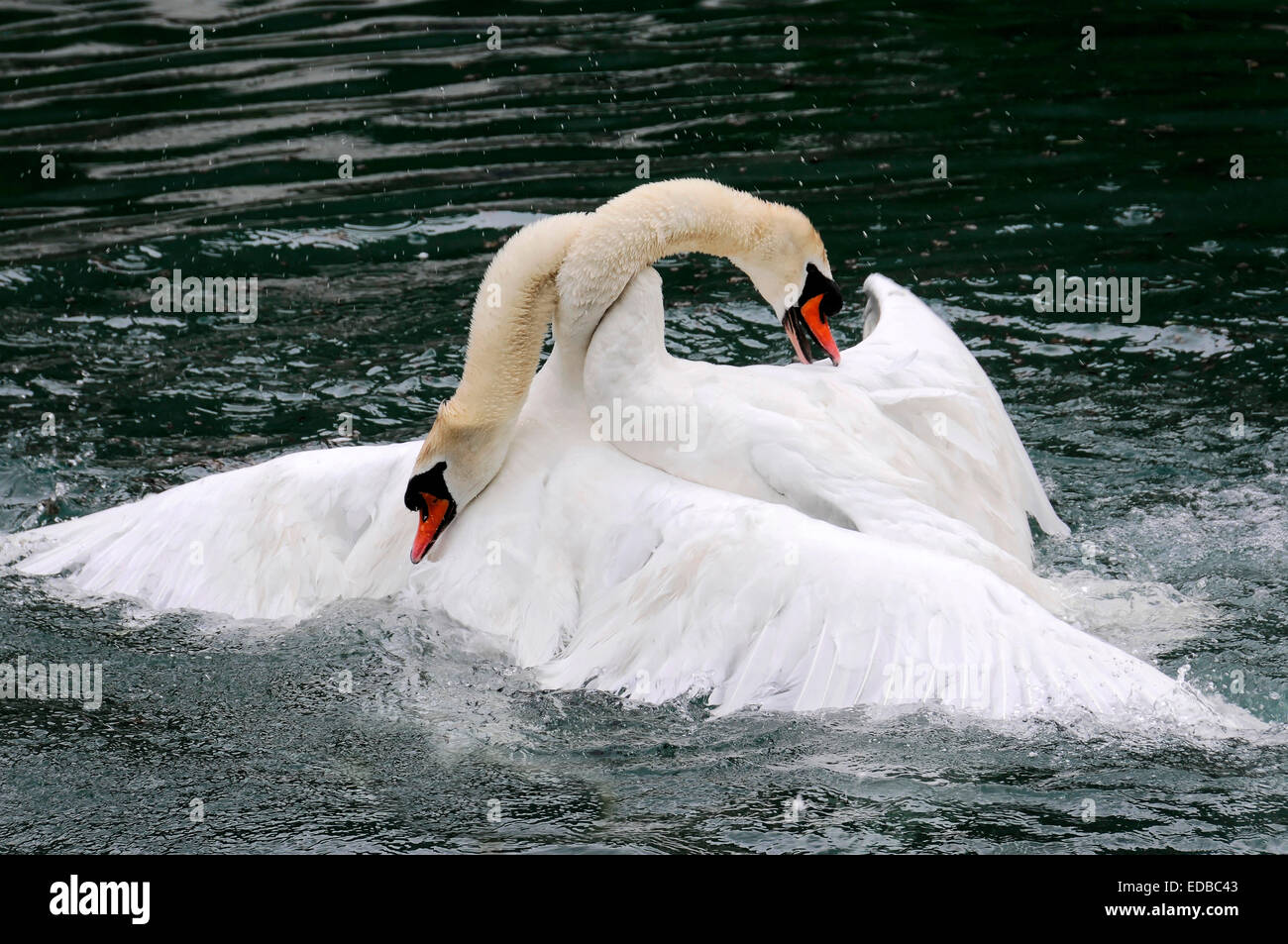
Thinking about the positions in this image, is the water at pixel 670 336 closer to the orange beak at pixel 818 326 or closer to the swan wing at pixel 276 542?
the swan wing at pixel 276 542

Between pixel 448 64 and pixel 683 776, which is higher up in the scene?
pixel 448 64

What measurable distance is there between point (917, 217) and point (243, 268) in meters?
4.38

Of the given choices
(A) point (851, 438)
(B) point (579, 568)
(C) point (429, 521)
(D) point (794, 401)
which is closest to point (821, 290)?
(D) point (794, 401)

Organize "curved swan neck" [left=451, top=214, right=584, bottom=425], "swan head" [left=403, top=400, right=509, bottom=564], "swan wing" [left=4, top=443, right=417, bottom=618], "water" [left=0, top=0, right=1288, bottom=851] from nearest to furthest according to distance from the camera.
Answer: "water" [left=0, top=0, right=1288, bottom=851] → "swan head" [left=403, top=400, right=509, bottom=564] → "curved swan neck" [left=451, top=214, right=584, bottom=425] → "swan wing" [left=4, top=443, right=417, bottom=618]

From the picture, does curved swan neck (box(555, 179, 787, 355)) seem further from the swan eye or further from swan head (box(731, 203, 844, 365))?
the swan eye

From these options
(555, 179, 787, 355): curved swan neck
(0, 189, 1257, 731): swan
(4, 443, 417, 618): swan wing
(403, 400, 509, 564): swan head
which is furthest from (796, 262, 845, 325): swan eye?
(4, 443, 417, 618): swan wing

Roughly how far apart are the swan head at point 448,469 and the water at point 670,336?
0.41m

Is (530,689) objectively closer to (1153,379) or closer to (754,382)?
(754,382)

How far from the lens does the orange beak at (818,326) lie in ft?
24.3

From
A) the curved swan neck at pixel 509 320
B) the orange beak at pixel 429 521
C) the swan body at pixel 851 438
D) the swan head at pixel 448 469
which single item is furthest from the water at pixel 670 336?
the curved swan neck at pixel 509 320

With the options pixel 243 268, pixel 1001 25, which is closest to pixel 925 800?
pixel 243 268

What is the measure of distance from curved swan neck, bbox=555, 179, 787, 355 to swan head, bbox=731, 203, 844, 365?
0.03 m

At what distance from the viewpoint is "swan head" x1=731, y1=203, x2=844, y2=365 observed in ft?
23.7

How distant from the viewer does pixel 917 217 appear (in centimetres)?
1155
